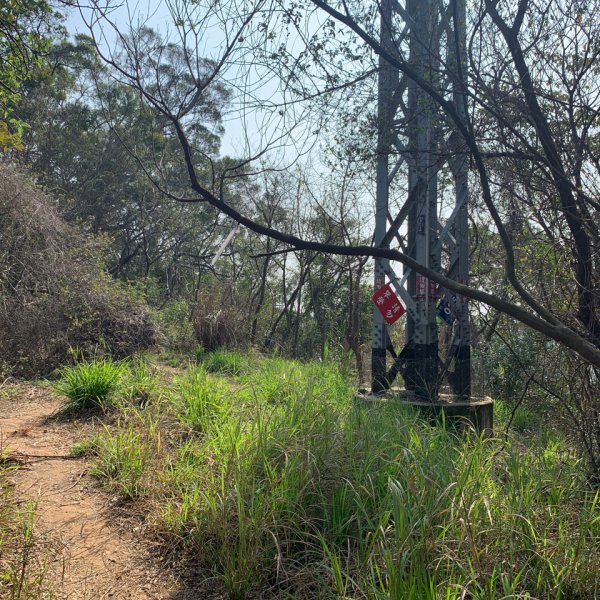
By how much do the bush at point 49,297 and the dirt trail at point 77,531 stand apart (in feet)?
9.45

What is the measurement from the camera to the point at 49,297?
756cm

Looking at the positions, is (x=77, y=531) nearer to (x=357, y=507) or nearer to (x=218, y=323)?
(x=357, y=507)

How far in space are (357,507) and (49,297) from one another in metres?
6.00

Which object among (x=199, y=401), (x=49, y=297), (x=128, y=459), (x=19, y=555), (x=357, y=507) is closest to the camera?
(x=19, y=555)

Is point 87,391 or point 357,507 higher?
point 87,391

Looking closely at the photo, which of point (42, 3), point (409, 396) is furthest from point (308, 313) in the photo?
point (42, 3)

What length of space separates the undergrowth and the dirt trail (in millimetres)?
165

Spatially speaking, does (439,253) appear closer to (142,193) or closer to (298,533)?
(298,533)

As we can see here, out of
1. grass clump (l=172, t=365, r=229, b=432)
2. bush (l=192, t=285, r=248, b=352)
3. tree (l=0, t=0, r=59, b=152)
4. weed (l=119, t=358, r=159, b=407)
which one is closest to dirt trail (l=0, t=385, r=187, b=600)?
weed (l=119, t=358, r=159, b=407)

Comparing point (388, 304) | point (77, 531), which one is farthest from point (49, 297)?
point (77, 531)

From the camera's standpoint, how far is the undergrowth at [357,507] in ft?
7.59

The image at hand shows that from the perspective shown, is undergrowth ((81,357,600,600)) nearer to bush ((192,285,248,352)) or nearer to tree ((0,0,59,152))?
tree ((0,0,59,152))

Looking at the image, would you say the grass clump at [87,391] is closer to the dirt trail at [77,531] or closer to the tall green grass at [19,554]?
the dirt trail at [77,531]

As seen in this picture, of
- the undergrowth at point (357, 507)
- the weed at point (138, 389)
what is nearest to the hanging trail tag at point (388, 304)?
the undergrowth at point (357, 507)
